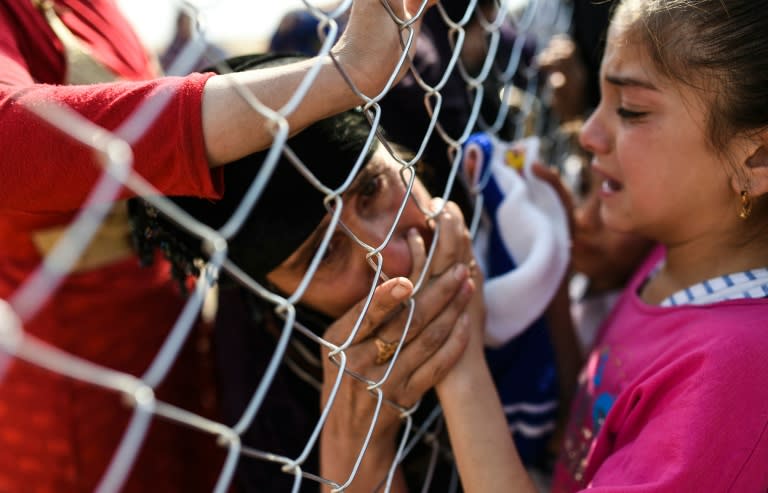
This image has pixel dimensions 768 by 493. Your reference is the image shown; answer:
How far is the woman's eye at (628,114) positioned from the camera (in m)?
1.12

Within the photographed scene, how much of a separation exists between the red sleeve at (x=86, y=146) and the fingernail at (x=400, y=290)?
31cm

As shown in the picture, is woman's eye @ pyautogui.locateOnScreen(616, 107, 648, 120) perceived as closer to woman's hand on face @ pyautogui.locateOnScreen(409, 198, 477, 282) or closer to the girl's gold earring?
the girl's gold earring

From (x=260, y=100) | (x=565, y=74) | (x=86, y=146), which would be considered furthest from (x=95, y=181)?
(x=565, y=74)

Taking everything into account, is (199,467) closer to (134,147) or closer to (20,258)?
(20,258)

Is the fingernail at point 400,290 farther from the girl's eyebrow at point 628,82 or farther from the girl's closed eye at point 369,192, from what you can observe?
the girl's eyebrow at point 628,82

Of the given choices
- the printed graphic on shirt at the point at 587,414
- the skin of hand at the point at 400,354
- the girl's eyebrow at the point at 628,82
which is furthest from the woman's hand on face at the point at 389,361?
the girl's eyebrow at the point at 628,82

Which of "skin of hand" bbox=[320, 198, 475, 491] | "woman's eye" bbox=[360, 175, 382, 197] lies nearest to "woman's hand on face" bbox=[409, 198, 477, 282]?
"skin of hand" bbox=[320, 198, 475, 491]

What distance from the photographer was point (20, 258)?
138 cm

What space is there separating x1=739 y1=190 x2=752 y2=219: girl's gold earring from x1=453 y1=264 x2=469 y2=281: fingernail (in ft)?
Result: 1.56

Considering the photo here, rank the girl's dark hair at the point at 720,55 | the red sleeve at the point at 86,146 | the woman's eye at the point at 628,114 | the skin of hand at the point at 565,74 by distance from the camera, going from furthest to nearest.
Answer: the skin of hand at the point at 565,74
the woman's eye at the point at 628,114
the girl's dark hair at the point at 720,55
the red sleeve at the point at 86,146

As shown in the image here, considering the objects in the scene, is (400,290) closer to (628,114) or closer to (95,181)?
(95,181)

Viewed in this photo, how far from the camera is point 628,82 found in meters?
1.12

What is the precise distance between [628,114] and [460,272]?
410 millimetres

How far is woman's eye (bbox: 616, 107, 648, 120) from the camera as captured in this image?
1121mm
